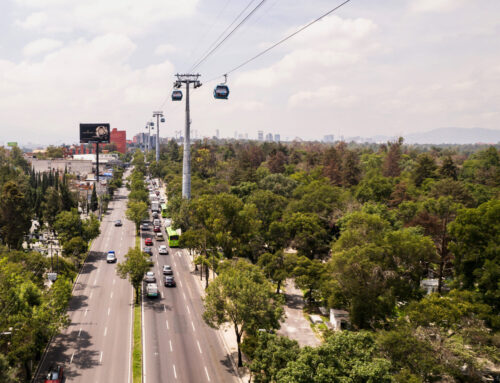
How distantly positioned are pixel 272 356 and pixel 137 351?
1540 cm

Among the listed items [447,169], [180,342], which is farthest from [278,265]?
[447,169]

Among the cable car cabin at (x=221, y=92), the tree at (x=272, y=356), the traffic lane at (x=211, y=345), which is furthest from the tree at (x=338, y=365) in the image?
the cable car cabin at (x=221, y=92)

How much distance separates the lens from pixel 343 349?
23953mm

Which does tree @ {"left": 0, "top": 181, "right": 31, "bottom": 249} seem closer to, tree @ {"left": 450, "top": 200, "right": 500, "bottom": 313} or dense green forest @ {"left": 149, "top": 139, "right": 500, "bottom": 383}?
dense green forest @ {"left": 149, "top": 139, "right": 500, "bottom": 383}

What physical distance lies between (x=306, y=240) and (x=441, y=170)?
180 feet

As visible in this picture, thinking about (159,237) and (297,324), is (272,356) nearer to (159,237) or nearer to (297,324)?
(297,324)

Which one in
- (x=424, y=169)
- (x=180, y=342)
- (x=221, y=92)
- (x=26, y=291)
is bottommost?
(x=180, y=342)

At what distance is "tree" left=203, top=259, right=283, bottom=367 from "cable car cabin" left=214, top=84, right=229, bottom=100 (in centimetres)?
2590

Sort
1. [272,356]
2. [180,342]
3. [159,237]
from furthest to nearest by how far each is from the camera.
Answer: [159,237]
[180,342]
[272,356]

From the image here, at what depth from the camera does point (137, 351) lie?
34.1m

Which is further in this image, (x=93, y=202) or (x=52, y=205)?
(x=93, y=202)

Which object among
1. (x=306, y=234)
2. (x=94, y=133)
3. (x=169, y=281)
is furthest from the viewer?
(x=94, y=133)

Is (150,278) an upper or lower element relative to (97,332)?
upper

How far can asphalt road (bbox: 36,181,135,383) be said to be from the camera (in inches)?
1235
